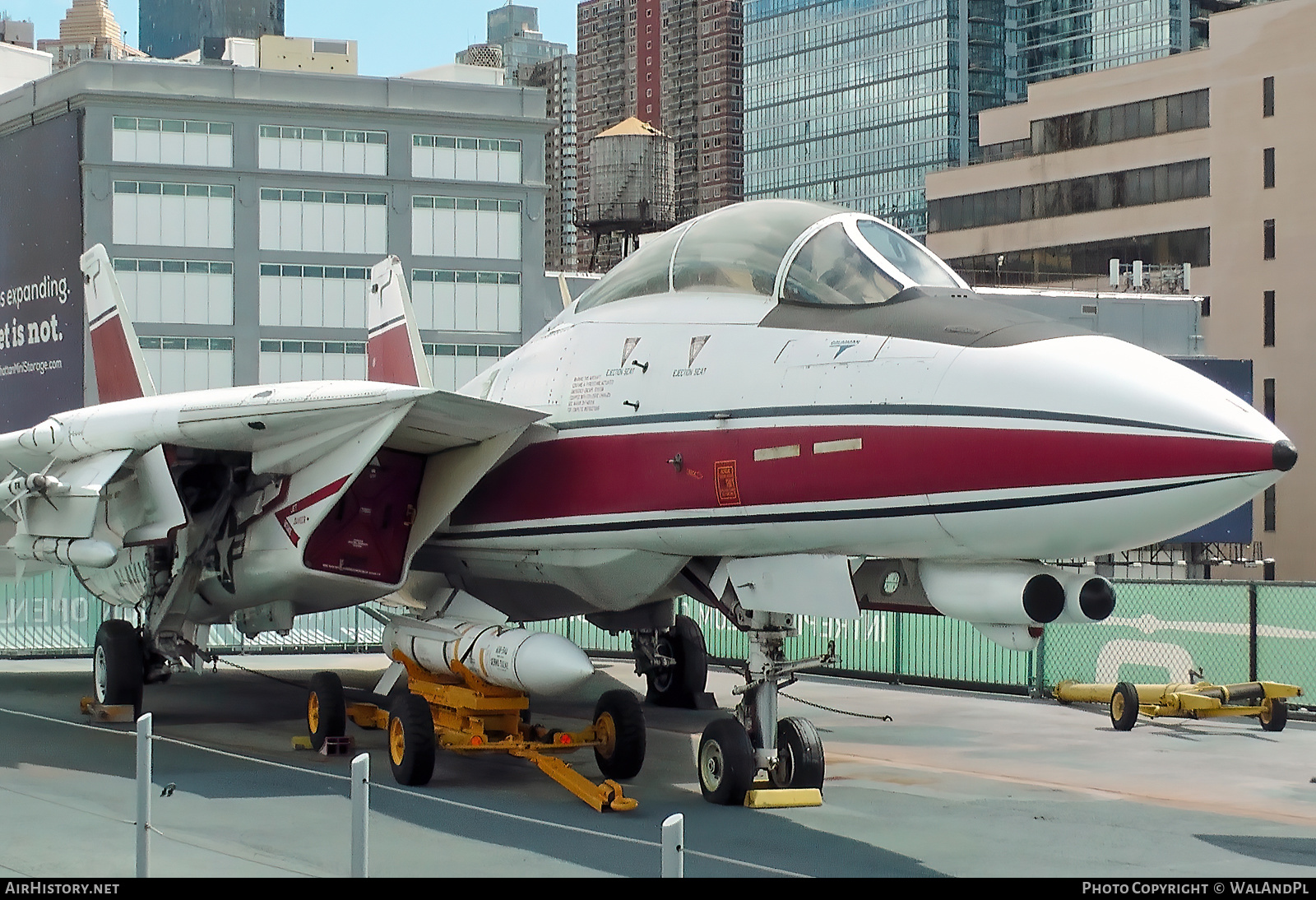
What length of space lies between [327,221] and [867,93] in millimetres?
107914

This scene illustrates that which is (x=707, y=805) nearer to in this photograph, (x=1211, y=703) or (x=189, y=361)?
(x=1211, y=703)

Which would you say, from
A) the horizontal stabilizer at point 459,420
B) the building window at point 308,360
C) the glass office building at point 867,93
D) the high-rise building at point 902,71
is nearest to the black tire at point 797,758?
the horizontal stabilizer at point 459,420

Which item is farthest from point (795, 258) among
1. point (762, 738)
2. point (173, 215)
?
point (173, 215)

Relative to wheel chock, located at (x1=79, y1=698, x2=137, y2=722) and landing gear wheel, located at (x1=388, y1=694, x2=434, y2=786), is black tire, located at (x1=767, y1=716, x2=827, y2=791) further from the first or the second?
wheel chock, located at (x1=79, y1=698, x2=137, y2=722)

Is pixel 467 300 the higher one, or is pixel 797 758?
pixel 467 300

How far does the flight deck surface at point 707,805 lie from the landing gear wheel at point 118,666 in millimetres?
532

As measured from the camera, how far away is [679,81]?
188250mm

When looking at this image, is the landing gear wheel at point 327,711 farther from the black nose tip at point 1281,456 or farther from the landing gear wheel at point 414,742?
the black nose tip at point 1281,456

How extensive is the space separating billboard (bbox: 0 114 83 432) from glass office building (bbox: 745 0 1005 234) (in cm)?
9517

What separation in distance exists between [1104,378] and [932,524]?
4.38 ft

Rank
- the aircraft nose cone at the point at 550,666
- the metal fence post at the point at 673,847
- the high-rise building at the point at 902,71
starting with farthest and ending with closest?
the high-rise building at the point at 902,71 < the aircraft nose cone at the point at 550,666 < the metal fence post at the point at 673,847

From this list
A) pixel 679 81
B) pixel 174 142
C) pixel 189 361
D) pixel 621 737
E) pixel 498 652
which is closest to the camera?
pixel 498 652

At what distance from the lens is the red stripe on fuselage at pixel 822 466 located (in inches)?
330
